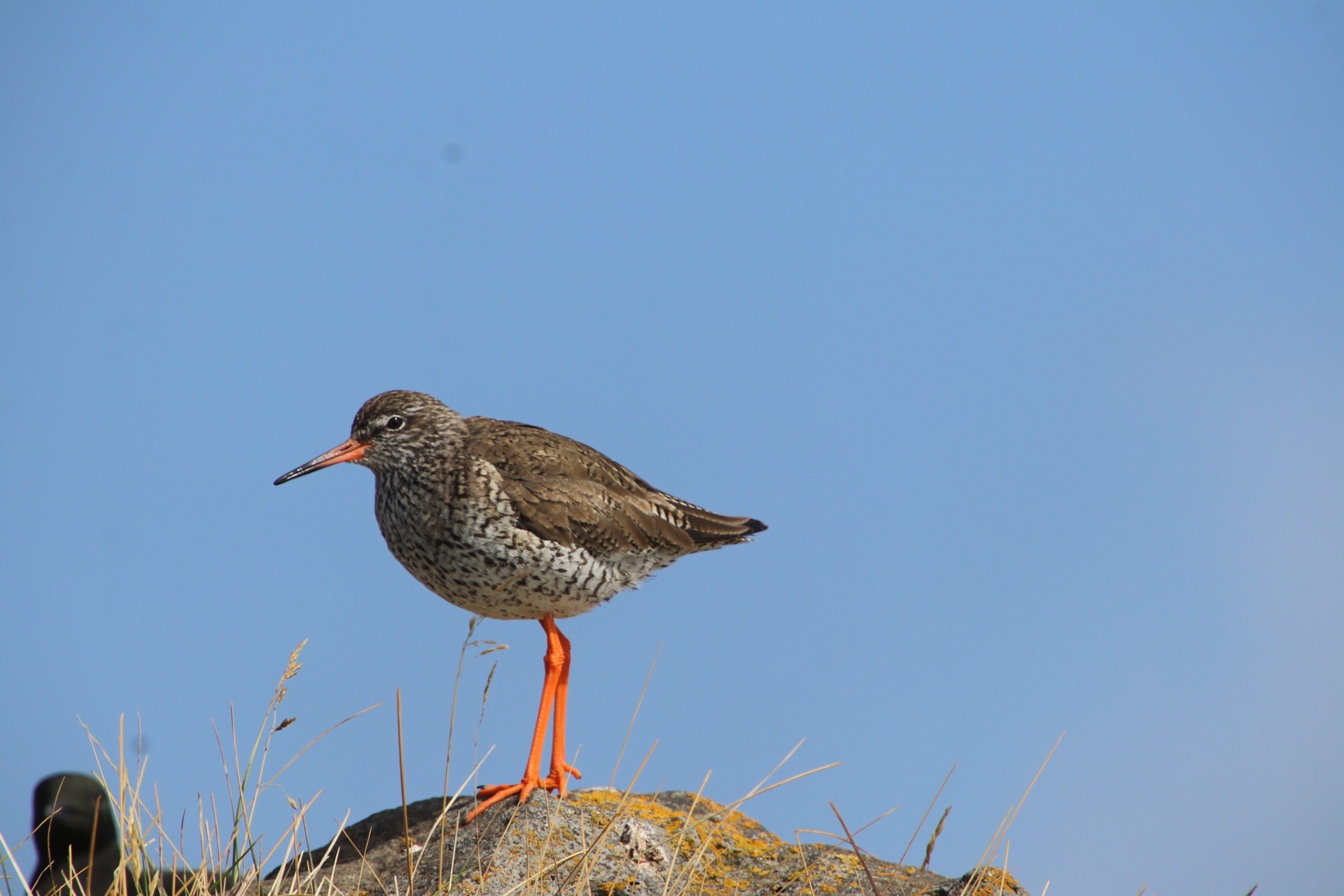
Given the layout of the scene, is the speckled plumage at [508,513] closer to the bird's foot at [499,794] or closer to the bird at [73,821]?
the bird's foot at [499,794]

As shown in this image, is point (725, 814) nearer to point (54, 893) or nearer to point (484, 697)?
point (484, 697)

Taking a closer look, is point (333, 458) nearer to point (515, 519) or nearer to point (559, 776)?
point (515, 519)

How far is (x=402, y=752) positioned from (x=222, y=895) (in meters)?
1.03

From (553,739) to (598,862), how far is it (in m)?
1.64

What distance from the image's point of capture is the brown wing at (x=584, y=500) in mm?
6703

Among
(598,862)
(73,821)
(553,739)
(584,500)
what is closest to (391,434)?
(584,500)

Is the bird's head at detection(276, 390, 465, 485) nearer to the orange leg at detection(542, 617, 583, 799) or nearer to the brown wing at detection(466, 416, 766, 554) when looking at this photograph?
the brown wing at detection(466, 416, 766, 554)

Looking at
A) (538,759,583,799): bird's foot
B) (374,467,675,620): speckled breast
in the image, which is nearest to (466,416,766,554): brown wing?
(374,467,675,620): speckled breast

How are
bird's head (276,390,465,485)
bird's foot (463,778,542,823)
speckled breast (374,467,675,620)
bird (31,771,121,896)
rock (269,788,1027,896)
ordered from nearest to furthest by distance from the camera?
rock (269,788,1027,896), bird's foot (463,778,542,823), speckled breast (374,467,675,620), bird's head (276,390,465,485), bird (31,771,121,896)

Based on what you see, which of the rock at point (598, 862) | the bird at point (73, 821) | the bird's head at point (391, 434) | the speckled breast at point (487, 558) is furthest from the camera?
the bird at point (73, 821)

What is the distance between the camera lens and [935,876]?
5320 millimetres

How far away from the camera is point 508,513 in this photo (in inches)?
257

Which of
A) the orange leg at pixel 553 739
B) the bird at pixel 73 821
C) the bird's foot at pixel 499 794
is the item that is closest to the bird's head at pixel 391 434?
the orange leg at pixel 553 739

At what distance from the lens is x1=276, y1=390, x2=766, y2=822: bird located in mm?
6465
